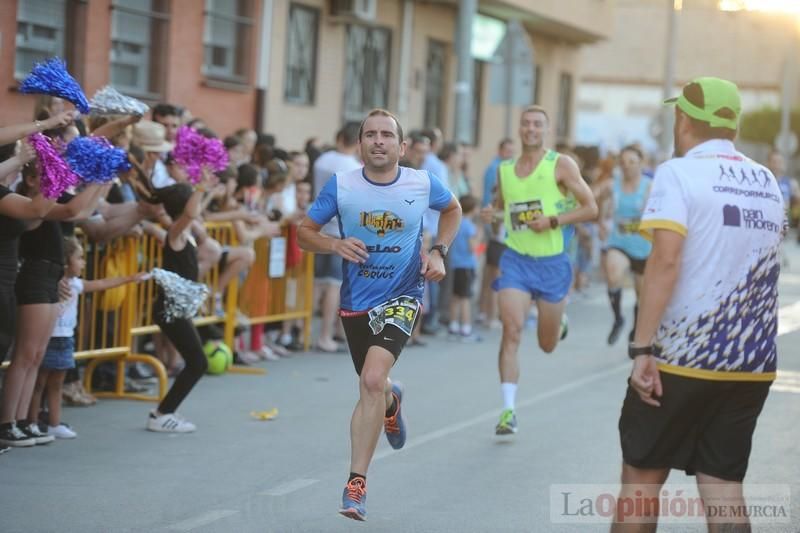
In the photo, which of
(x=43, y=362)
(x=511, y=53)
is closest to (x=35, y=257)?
(x=43, y=362)

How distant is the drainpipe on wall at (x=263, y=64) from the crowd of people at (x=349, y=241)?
347 centimetres

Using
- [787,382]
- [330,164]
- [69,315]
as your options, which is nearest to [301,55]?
[330,164]

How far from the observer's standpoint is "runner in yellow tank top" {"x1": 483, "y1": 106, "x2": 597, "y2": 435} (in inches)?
407

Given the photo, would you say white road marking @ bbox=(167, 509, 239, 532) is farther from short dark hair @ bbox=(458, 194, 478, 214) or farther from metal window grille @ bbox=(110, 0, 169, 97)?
metal window grille @ bbox=(110, 0, 169, 97)

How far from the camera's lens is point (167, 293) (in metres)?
9.82

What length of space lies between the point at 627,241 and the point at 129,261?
620cm

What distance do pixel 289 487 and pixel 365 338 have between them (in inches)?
41.5

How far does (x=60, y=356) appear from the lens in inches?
371

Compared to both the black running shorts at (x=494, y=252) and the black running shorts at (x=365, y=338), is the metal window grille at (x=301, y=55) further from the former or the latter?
the black running shorts at (x=365, y=338)

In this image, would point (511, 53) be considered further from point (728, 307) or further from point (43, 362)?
point (728, 307)

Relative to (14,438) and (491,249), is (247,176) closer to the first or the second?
(491,249)

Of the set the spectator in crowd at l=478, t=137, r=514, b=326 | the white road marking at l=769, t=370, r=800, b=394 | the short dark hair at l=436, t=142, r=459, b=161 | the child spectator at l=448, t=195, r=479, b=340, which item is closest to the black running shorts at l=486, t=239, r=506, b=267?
the spectator in crowd at l=478, t=137, r=514, b=326

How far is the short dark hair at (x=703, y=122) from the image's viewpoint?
555 centimetres

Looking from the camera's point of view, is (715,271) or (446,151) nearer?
(715,271)
